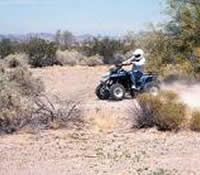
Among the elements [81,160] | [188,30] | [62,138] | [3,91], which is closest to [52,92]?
[188,30]

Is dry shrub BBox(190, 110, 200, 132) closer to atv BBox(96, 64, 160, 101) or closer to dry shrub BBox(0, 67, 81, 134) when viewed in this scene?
dry shrub BBox(0, 67, 81, 134)

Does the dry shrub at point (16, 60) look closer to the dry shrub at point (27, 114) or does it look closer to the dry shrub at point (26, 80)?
the dry shrub at point (26, 80)

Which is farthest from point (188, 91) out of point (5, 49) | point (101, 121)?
point (5, 49)

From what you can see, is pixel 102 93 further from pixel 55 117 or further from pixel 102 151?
pixel 102 151

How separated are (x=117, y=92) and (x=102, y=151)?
10.2 meters

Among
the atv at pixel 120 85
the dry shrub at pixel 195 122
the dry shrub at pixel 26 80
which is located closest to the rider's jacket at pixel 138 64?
the atv at pixel 120 85

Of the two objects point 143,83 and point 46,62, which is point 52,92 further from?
point 46,62

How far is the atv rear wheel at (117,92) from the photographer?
21.5 m

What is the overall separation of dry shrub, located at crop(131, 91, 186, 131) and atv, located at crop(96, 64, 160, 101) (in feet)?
22.1

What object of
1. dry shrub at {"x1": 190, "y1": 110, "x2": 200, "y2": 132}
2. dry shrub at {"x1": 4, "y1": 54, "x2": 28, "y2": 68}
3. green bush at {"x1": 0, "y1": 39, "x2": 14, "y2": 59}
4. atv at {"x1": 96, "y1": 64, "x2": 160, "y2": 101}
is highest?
green bush at {"x1": 0, "y1": 39, "x2": 14, "y2": 59}

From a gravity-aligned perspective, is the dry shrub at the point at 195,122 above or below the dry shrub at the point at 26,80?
below

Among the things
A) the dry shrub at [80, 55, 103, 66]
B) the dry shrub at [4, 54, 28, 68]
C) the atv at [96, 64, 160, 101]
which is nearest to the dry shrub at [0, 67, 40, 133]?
the atv at [96, 64, 160, 101]

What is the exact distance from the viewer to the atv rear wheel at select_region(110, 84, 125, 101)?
21516 millimetres

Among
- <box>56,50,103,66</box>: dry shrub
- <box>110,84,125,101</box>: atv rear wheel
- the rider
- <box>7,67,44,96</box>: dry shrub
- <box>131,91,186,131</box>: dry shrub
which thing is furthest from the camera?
<box>56,50,103,66</box>: dry shrub
